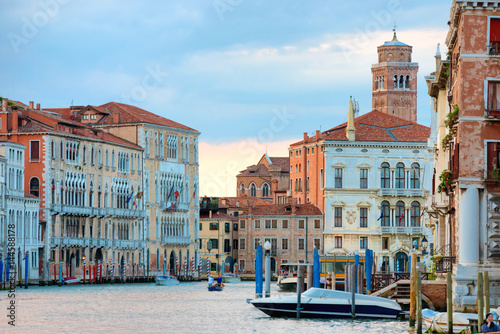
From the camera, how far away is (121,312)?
50594 mm

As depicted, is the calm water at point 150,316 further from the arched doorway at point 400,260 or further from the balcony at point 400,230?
the arched doorway at point 400,260

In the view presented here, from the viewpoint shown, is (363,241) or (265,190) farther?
(265,190)

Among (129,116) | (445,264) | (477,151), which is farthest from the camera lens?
(129,116)

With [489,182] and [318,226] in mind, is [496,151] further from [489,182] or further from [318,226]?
[318,226]

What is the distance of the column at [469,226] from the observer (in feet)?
125

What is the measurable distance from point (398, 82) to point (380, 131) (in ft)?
114

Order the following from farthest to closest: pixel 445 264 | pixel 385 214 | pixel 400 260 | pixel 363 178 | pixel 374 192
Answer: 1. pixel 385 214
2. pixel 363 178
3. pixel 374 192
4. pixel 400 260
5. pixel 445 264

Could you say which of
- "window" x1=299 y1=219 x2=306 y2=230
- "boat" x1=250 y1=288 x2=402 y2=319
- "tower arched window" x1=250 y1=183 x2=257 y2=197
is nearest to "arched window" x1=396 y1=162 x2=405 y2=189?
"window" x1=299 y1=219 x2=306 y2=230

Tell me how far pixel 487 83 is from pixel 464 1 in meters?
2.43

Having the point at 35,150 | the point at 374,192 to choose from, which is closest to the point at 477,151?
the point at 35,150

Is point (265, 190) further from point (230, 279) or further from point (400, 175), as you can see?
point (230, 279)

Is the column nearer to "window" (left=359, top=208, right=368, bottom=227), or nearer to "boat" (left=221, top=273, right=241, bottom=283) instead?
"boat" (left=221, top=273, right=241, bottom=283)

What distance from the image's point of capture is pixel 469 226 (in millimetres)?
38000

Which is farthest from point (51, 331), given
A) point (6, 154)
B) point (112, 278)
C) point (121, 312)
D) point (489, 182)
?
point (112, 278)
